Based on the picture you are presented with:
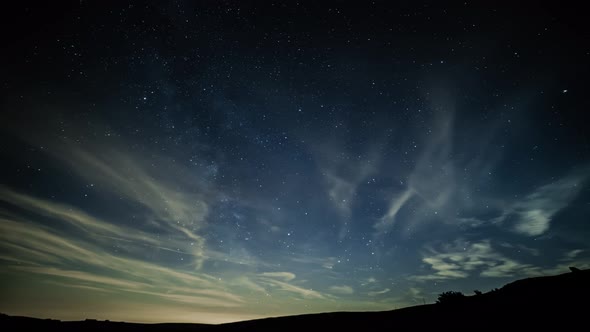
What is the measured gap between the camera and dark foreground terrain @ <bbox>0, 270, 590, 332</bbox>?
199 inches

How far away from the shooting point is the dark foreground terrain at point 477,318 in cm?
504

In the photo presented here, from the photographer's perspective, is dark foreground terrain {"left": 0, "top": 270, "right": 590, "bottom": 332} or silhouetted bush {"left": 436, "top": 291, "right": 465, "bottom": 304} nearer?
dark foreground terrain {"left": 0, "top": 270, "right": 590, "bottom": 332}

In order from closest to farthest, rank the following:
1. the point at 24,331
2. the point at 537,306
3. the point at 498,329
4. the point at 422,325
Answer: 1. the point at 498,329
2. the point at 537,306
3. the point at 422,325
4. the point at 24,331

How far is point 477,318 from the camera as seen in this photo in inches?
237

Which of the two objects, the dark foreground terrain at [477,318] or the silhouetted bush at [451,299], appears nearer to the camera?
the dark foreground terrain at [477,318]

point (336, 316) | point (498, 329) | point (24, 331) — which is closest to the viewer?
point (498, 329)

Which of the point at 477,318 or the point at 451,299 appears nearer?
the point at 477,318

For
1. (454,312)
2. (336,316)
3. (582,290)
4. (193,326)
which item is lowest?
(193,326)

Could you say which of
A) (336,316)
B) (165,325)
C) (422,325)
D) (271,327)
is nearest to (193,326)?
(165,325)

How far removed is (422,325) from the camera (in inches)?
260

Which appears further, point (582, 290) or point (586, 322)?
point (582, 290)

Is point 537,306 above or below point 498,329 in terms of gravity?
above

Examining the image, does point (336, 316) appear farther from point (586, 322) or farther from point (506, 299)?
point (586, 322)

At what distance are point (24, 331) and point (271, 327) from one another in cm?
940
